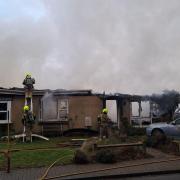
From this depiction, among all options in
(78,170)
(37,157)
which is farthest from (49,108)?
(78,170)

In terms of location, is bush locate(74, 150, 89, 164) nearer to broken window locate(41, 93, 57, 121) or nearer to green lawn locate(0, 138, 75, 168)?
green lawn locate(0, 138, 75, 168)

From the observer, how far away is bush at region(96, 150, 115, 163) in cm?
1306

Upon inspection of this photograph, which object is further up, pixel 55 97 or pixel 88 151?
pixel 55 97

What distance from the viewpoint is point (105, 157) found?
13.1 m

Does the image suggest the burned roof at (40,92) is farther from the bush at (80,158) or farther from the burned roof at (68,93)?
the bush at (80,158)

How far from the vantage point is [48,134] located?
24891mm

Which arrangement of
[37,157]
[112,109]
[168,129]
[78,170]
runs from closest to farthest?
[78,170], [37,157], [168,129], [112,109]

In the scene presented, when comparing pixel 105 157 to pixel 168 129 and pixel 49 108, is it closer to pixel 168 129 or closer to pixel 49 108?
pixel 168 129

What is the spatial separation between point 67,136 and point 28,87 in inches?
160

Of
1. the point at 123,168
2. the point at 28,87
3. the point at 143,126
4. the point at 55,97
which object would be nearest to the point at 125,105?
the point at 143,126

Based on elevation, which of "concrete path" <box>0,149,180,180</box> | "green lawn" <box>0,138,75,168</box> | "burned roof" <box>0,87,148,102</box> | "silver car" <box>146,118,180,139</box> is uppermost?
"burned roof" <box>0,87,148,102</box>

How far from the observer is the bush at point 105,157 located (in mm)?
13056

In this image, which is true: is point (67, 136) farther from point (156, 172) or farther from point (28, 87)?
point (156, 172)

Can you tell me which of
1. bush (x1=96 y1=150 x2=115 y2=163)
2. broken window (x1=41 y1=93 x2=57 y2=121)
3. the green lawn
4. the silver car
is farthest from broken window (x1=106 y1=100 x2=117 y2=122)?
bush (x1=96 y1=150 x2=115 y2=163)
